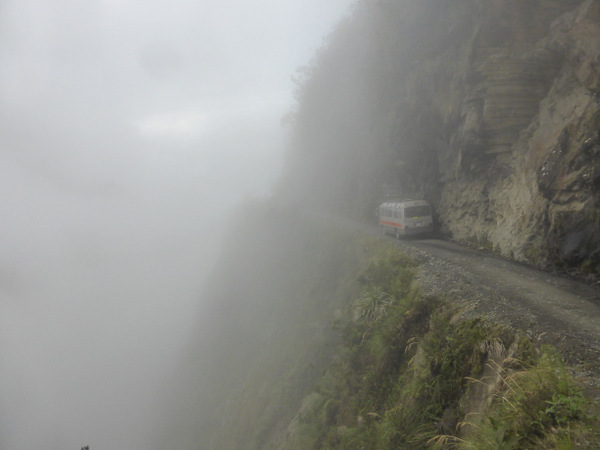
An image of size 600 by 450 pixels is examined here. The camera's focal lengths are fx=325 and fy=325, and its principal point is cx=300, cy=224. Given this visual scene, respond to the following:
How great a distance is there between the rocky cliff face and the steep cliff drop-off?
0.05m

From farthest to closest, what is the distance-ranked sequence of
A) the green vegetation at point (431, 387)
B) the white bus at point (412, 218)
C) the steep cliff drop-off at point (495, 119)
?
the white bus at point (412, 218)
the steep cliff drop-off at point (495, 119)
the green vegetation at point (431, 387)

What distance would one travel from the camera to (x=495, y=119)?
17656mm

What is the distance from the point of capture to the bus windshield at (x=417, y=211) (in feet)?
70.2

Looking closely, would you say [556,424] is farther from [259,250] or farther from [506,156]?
[259,250]

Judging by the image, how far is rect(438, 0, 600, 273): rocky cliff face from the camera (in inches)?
469

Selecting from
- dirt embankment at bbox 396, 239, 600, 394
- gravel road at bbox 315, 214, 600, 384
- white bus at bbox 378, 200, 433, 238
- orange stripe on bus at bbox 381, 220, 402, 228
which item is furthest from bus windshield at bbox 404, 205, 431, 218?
dirt embankment at bbox 396, 239, 600, 394

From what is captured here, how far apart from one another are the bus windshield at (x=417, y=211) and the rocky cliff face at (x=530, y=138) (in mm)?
1246

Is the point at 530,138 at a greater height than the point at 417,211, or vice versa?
the point at 530,138

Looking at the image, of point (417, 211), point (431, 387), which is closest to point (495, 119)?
point (417, 211)

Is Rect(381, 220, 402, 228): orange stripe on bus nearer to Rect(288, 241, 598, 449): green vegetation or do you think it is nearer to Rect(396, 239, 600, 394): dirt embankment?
Rect(396, 239, 600, 394): dirt embankment

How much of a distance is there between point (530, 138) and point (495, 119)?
8.06 feet

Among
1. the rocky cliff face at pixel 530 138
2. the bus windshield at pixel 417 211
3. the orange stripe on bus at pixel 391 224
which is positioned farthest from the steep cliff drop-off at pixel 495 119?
the orange stripe on bus at pixel 391 224

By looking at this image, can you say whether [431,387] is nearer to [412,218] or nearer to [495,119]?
[412,218]

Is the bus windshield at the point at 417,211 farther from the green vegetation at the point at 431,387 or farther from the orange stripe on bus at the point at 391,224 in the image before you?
the green vegetation at the point at 431,387
